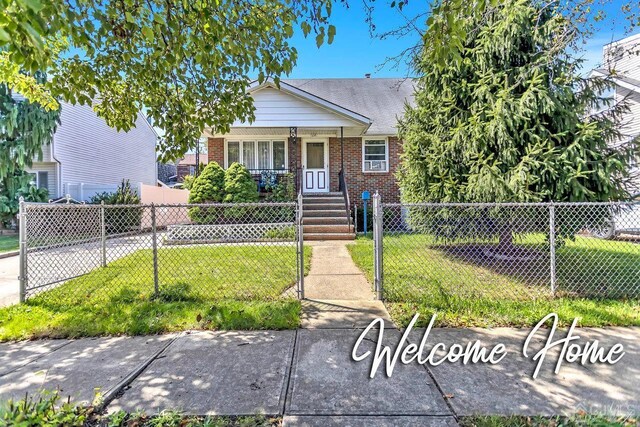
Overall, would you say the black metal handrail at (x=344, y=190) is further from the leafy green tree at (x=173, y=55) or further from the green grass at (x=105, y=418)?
the green grass at (x=105, y=418)

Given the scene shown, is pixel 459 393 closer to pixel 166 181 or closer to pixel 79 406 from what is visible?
pixel 79 406

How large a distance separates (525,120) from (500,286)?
270cm

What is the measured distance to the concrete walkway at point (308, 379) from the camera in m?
2.26

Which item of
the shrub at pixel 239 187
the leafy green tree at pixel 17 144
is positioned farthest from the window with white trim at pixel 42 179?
the shrub at pixel 239 187

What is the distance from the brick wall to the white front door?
0.26m

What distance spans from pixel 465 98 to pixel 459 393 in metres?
5.36

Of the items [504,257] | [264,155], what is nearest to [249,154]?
[264,155]

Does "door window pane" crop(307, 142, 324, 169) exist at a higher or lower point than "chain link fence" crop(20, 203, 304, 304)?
higher

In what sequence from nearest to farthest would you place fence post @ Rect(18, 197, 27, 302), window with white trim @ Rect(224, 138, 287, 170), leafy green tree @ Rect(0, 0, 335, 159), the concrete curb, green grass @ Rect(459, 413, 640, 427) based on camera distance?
green grass @ Rect(459, 413, 640, 427) < leafy green tree @ Rect(0, 0, 335, 159) < fence post @ Rect(18, 197, 27, 302) < the concrete curb < window with white trim @ Rect(224, 138, 287, 170)

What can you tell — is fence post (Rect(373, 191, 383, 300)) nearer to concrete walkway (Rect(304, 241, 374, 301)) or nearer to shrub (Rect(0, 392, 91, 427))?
concrete walkway (Rect(304, 241, 374, 301))

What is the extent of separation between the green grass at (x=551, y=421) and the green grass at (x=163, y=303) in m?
2.05

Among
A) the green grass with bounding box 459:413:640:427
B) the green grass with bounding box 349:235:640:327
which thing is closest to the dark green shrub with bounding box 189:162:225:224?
the green grass with bounding box 349:235:640:327

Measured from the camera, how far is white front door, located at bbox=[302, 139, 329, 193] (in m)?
13.6

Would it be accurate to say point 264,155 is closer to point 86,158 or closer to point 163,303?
point 86,158
